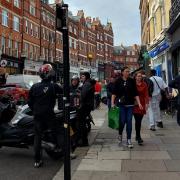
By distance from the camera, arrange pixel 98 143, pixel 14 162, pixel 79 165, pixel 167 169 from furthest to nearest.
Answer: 1. pixel 98 143
2. pixel 14 162
3. pixel 79 165
4. pixel 167 169

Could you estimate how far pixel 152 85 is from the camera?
39.9ft

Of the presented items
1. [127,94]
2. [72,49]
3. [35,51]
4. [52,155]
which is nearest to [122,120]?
[127,94]

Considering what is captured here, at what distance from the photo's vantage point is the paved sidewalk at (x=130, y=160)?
6.68m

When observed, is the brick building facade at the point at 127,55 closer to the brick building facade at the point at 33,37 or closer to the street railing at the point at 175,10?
the brick building facade at the point at 33,37

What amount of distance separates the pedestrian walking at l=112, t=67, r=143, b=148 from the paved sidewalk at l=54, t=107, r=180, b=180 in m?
0.53

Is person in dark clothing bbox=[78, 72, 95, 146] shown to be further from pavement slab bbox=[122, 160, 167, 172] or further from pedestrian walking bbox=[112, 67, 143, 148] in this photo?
pavement slab bbox=[122, 160, 167, 172]

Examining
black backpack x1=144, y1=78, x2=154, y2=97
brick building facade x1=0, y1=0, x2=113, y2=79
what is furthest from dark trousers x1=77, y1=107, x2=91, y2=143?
brick building facade x1=0, y1=0, x2=113, y2=79

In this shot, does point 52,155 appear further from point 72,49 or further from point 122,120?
point 72,49

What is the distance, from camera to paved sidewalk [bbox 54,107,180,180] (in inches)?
263

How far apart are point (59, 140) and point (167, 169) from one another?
6.67 feet

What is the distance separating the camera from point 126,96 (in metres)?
9.15

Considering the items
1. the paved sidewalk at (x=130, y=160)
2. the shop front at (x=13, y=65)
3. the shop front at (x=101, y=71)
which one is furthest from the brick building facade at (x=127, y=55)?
the paved sidewalk at (x=130, y=160)

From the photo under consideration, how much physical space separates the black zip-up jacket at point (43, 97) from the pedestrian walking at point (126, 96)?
5.99 ft

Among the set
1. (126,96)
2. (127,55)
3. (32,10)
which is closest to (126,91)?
(126,96)
